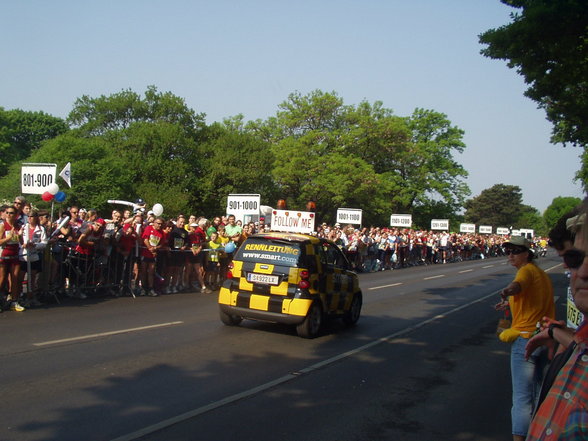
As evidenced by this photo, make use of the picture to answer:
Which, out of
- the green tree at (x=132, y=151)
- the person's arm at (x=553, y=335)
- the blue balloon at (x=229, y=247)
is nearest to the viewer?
the person's arm at (x=553, y=335)

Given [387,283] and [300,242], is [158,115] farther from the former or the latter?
[300,242]

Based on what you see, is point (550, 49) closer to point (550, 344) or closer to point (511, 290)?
point (511, 290)

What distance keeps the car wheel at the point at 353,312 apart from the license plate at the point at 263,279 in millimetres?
2113

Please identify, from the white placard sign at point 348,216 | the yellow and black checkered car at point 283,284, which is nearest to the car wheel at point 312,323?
the yellow and black checkered car at point 283,284

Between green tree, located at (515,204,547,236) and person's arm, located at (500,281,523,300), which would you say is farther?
green tree, located at (515,204,547,236)

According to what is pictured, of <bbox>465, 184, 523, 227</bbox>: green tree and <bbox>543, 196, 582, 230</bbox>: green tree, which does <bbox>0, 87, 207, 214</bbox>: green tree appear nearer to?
<bbox>465, 184, 523, 227</bbox>: green tree

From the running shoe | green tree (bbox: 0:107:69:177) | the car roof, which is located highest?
green tree (bbox: 0:107:69:177)

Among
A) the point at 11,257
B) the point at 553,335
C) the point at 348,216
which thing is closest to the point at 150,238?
the point at 11,257

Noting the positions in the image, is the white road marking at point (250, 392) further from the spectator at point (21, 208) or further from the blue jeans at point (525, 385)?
the spectator at point (21, 208)

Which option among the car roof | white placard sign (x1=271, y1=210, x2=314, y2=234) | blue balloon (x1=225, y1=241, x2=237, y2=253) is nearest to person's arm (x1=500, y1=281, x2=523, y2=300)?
the car roof

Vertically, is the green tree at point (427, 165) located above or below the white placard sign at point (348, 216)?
above

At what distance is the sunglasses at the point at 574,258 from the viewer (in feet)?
7.95

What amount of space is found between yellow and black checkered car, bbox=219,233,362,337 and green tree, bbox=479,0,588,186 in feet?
24.2

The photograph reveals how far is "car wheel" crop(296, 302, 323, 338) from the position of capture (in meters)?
10.4
